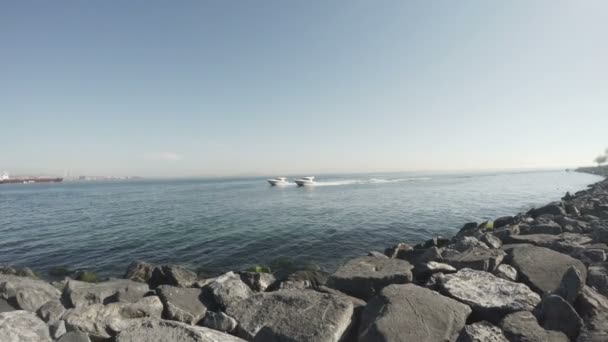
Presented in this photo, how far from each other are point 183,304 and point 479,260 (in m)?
7.93

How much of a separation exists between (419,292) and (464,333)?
131 cm

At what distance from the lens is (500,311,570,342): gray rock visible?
4051 mm

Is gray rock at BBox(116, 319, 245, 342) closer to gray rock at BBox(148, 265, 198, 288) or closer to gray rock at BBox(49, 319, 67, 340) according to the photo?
gray rock at BBox(49, 319, 67, 340)

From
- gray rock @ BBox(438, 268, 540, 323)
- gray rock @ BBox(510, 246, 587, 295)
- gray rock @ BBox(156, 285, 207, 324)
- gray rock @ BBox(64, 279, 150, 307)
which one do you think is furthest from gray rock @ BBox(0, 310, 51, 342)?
gray rock @ BBox(510, 246, 587, 295)

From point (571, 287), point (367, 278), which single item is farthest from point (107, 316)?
point (571, 287)

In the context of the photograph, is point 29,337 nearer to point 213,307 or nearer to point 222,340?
point 213,307

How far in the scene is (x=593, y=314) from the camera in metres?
4.50

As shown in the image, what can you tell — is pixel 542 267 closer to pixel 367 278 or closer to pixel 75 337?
pixel 367 278

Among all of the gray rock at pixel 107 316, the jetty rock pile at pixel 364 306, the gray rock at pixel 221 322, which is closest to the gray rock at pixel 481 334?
the jetty rock pile at pixel 364 306

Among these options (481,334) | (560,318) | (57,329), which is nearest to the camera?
(481,334)

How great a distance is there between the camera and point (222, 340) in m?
4.75

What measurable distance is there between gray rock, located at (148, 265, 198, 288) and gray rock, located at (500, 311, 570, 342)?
340 inches

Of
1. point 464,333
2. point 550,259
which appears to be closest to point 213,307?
point 464,333

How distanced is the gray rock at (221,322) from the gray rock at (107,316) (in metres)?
1.62
